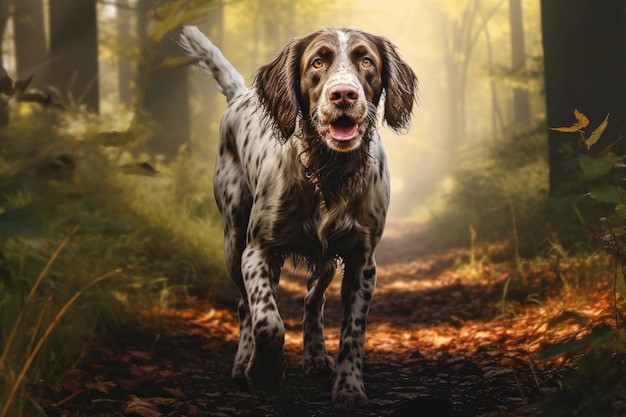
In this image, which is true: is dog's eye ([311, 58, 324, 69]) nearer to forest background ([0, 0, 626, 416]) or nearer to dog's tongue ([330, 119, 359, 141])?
dog's tongue ([330, 119, 359, 141])

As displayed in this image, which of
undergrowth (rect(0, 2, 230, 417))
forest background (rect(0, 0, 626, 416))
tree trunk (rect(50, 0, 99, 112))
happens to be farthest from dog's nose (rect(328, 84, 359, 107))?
tree trunk (rect(50, 0, 99, 112))

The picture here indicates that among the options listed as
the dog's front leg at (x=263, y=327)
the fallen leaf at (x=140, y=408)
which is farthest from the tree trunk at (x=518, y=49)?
the fallen leaf at (x=140, y=408)

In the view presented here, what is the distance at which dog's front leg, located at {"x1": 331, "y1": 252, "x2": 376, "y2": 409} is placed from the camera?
10.7ft

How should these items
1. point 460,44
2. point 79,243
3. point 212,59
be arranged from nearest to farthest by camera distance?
point 79,243, point 212,59, point 460,44

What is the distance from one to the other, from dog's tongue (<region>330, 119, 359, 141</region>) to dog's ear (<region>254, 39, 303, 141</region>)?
0.33 m

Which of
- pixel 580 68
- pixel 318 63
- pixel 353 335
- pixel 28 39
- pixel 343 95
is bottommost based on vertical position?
pixel 353 335

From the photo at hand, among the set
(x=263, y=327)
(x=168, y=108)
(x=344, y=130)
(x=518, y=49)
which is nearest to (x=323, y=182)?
(x=344, y=130)

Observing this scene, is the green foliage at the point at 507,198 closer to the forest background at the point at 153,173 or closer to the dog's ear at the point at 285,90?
the forest background at the point at 153,173

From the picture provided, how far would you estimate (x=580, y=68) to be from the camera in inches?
268

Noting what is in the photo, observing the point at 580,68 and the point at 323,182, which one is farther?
the point at 580,68

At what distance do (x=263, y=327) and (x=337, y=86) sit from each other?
1179 millimetres

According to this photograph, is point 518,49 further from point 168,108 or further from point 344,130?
point 344,130

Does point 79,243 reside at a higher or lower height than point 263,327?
higher

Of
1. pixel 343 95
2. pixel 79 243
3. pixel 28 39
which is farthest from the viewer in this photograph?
pixel 28 39
